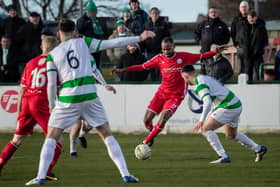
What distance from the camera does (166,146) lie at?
1778 centimetres

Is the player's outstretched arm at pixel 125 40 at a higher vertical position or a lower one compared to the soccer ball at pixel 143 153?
higher

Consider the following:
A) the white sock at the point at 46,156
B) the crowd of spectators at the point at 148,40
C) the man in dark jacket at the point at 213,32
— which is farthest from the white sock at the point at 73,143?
the man in dark jacket at the point at 213,32

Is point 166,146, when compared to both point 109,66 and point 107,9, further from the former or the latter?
point 107,9

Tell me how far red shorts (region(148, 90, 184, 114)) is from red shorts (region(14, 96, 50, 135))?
454 cm

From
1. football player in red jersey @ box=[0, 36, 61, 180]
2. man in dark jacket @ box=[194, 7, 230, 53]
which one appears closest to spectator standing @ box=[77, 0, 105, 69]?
man in dark jacket @ box=[194, 7, 230, 53]

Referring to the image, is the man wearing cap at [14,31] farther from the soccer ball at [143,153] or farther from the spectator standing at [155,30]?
the soccer ball at [143,153]

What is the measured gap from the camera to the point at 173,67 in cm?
1694

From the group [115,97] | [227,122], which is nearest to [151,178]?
[227,122]

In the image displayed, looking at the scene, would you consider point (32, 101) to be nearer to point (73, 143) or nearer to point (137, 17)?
point (73, 143)

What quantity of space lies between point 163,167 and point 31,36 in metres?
8.36

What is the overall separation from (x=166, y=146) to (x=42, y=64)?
18.8 ft

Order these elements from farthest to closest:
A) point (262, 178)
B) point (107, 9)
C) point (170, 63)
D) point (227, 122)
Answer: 1. point (107, 9)
2. point (170, 63)
3. point (227, 122)
4. point (262, 178)

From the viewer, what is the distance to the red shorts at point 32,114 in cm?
1273

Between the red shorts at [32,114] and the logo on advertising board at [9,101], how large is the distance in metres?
8.16
